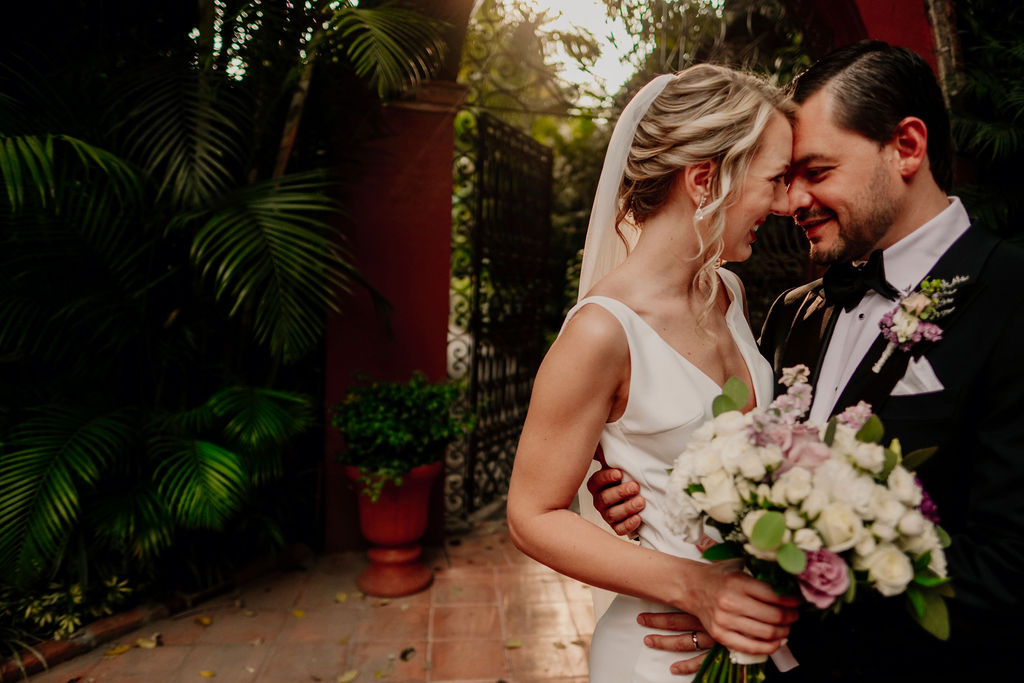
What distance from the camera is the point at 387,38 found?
11.1 feet

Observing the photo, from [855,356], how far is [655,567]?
81 centimetres

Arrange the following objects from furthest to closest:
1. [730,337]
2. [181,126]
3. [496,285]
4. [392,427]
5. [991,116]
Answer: [496,285] → [392,427] → [181,126] → [991,116] → [730,337]

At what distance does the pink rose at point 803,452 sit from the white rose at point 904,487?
11 centimetres

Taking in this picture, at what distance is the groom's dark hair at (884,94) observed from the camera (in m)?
1.73

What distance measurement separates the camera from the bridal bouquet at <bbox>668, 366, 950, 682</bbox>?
1042 millimetres

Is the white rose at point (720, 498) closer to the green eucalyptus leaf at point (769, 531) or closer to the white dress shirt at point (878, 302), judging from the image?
the green eucalyptus leaf at point (769, 531)

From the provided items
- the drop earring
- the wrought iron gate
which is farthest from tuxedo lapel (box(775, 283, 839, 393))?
the wrought iron gate

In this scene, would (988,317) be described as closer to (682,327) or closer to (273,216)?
(682,327)

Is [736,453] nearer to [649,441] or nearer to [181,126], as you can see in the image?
[649,441]

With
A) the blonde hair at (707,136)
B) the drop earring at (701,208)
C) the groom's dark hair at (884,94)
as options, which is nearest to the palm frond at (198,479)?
the blonde hair at (707,136)

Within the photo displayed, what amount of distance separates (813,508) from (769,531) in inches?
3.0

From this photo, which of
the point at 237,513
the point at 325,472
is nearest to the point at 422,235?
the point at 325,472

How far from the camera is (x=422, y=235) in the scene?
4.53 metres

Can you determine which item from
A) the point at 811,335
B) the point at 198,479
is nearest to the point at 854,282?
the point at 811,335
